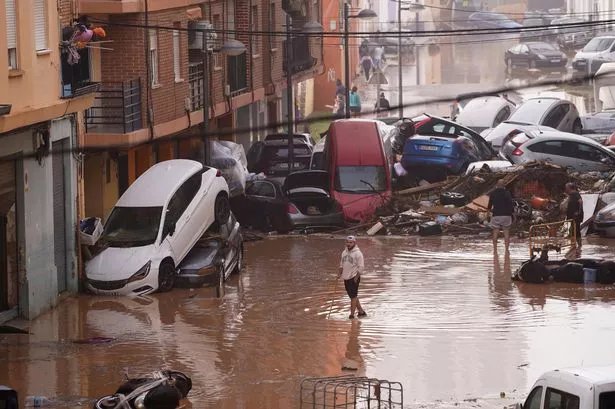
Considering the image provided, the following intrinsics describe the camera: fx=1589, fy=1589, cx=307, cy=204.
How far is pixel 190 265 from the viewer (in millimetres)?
29094

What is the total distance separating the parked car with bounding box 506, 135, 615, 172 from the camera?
40.4 meters

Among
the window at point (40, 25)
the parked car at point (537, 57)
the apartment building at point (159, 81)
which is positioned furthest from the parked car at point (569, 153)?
the parked car at point (537, 57)

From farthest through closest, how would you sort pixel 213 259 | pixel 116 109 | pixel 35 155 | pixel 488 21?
pixel 488 21
pixel 116 109
pixel 213 259
pixel 35 155

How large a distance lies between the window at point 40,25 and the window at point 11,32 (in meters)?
1.04

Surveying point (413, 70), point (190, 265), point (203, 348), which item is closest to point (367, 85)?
point (413, 70)

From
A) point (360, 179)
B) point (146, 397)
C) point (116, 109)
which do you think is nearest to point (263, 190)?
point (360, 179)

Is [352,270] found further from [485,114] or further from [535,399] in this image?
[485,114]

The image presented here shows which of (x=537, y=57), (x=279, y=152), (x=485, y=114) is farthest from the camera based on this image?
(x=537, y=57)

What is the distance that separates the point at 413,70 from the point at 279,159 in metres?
46.8

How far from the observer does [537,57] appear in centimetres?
7344

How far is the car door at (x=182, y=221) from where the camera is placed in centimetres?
2870

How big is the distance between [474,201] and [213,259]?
29.5 feet

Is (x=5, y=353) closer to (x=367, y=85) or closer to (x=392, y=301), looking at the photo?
(x=392, y=301)

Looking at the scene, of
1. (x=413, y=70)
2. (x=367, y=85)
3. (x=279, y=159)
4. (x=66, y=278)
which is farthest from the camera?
(x=413, y=70)
